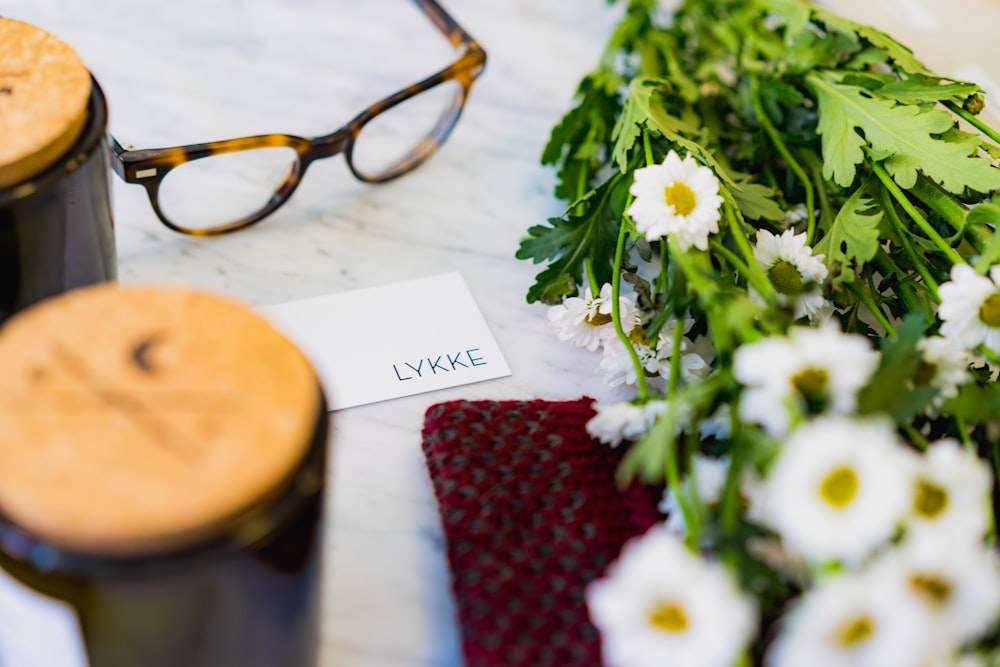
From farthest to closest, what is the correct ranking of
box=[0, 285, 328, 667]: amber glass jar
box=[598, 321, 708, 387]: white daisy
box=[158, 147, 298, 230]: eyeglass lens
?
box=[158, 147, 298, 230]: eyeglass lens → box=[598, 321, 708, 387]: white daisy → box=[0, 285, 328, 667]: amber glass jar

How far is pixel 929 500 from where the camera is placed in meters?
0.31

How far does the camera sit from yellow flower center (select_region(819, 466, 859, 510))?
0.93 ft

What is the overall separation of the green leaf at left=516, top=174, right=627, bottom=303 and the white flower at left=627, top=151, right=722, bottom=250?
0.19ft

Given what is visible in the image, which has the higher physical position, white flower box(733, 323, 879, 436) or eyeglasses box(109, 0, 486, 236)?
white flower box(733, 323, 879, 436)

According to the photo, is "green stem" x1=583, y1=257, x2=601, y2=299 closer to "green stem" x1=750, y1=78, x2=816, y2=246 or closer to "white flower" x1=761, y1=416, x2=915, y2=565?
"green stem" x1=750, y1=78, x2=816, y2=246

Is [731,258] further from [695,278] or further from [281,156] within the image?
[281,156]

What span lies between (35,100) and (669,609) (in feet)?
0.99

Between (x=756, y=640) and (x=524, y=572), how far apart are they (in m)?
0.09

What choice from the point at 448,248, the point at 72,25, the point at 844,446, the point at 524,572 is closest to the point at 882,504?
the point at 844,446

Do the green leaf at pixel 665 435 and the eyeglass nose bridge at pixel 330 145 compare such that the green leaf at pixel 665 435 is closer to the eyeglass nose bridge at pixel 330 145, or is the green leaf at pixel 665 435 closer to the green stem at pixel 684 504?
the green stem at pixel 684 504

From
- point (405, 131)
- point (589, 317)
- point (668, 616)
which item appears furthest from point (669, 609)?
point (405, 131)

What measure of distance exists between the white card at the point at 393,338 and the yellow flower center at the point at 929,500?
25 centimetres

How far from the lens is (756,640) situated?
350mm

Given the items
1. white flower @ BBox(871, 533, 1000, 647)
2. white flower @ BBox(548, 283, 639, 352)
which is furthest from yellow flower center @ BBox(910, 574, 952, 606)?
white flower @ BBox(548, 283, 639, 352)
